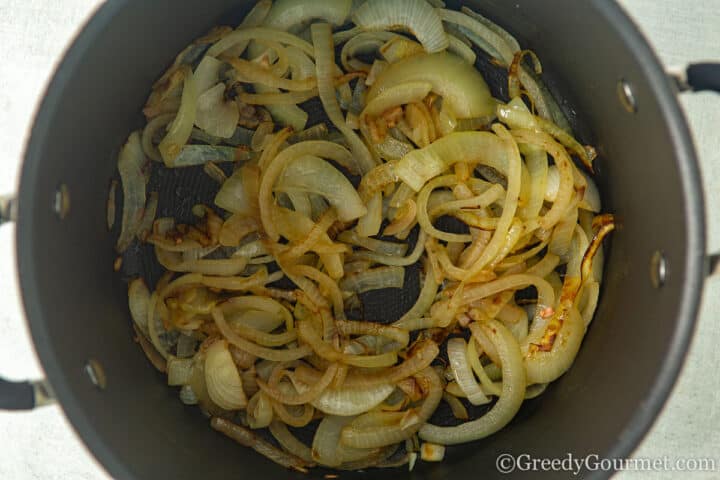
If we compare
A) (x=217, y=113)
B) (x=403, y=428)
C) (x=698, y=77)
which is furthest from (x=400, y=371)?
(x=698, y=77)

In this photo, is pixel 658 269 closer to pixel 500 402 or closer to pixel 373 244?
pixel 500 402

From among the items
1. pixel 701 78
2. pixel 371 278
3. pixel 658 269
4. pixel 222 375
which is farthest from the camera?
pixel 371 278

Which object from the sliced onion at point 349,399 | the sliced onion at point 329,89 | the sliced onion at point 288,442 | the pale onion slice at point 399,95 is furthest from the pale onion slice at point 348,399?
the pale onion slice at point 399,95

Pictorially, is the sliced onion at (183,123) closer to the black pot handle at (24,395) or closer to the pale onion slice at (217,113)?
the pale onion slice at (217,113)

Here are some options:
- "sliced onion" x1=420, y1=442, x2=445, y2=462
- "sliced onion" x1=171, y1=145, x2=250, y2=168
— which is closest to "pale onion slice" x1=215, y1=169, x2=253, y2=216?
"sliced onion" x1=171, y1=145, x2=250, y2=168

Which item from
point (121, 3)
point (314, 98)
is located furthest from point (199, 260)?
point (121, 3)

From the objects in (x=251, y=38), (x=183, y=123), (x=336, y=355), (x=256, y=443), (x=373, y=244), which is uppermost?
(x=251, y=38)

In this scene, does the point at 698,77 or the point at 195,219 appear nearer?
the point at 698,77
